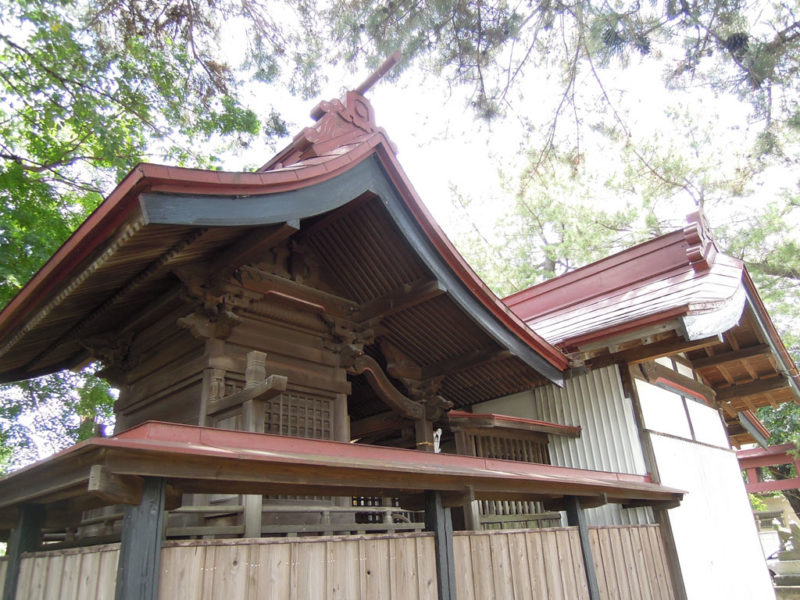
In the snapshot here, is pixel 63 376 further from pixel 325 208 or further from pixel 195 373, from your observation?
pixel 325 208

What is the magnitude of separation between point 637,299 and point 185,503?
565 centimetres

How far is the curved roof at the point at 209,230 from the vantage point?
3.72m

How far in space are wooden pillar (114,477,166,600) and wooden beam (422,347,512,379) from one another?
4.25 metres

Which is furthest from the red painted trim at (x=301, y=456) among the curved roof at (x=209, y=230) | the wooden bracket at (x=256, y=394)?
the curved roof at (x=209, y=230)

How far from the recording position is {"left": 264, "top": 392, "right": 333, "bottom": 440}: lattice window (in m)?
5.35

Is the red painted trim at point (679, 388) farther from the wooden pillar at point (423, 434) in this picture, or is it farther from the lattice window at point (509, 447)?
the wooden pillar at point (423, 434)

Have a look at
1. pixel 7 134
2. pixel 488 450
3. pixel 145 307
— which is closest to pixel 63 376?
pixel 7 134

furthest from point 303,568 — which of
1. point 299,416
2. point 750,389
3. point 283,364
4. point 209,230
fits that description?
point 750,389

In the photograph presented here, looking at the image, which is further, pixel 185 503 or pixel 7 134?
pixel 7 134

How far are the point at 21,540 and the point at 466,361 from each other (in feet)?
14.5

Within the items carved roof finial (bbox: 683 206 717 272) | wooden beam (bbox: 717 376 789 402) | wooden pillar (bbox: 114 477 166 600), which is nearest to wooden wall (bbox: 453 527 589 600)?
wooden pillar (bbox: 114 477 166 600)

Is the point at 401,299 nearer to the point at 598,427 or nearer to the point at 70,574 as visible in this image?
the point at 598,427

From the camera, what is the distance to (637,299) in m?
7.38

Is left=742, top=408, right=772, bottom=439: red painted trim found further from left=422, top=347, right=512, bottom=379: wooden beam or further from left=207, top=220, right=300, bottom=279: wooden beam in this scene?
left=207, top=220, right=300, bottom=279: wooden beam
